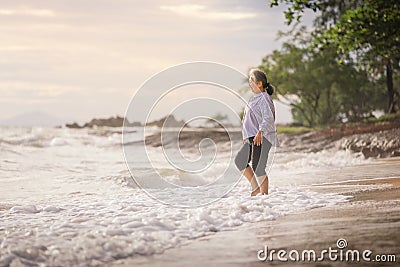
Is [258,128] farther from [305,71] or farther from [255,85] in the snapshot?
[305,71]

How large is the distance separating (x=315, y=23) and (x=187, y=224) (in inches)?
1088

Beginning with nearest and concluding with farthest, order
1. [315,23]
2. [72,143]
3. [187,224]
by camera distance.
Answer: [187,224], [72,143], [315,23]

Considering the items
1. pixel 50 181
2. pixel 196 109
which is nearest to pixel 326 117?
pixel 50 181

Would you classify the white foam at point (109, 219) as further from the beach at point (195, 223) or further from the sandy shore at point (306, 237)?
the sandy shore at point (306, 237)

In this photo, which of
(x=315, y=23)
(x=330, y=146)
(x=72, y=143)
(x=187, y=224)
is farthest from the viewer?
(x=315, y=23)

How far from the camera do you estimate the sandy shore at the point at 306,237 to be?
3.80 m

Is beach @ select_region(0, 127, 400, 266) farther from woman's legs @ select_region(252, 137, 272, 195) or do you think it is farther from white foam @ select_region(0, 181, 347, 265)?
woman's legs @ select_region(252, 137, 272, 195)

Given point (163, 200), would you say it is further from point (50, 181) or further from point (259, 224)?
point (50, 181)

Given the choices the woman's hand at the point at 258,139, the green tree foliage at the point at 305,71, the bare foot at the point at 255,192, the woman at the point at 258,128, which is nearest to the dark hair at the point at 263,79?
the woman at the point at 258,128

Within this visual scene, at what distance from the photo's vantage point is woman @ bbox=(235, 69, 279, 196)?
6500 mm

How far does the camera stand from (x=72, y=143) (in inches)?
1143
